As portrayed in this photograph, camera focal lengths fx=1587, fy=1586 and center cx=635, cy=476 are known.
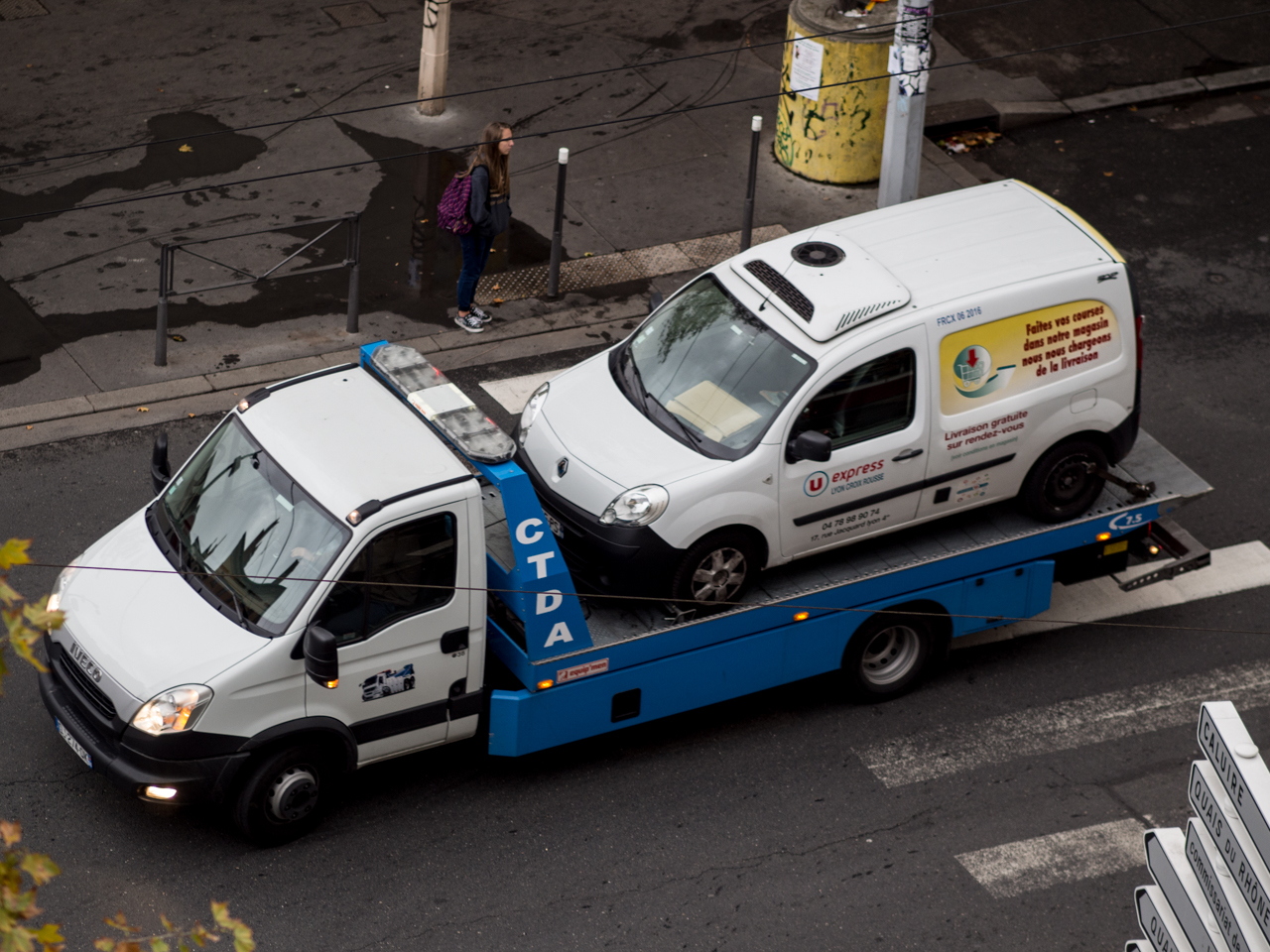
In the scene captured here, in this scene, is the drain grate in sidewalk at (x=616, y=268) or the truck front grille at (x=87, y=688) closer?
the truck front grille at (x=87, y=688)

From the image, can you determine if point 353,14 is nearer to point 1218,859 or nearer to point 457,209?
point 457,209

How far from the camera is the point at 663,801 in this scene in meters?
9.04

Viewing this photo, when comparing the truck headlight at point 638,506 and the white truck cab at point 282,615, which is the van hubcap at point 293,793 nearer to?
the white truck cab at point 282,615

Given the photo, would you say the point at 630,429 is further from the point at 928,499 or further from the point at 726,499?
the point at 928,499

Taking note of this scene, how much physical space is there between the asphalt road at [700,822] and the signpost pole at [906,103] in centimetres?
526

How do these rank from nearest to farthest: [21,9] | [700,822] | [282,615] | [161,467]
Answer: [282,615]
[161,467]
[700,822]
[21,9]

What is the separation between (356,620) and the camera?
802cm

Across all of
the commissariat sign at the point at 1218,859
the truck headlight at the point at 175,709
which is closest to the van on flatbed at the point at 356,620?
the truck headlight at the point at 175,709

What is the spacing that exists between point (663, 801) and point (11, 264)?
26.6 ft

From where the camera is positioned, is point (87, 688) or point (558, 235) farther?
point (558, 235)

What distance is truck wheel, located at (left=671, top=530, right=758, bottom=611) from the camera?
29.0 ft

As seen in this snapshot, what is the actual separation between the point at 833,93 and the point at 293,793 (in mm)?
9657

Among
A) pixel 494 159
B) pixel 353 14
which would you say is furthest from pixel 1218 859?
pixel 353 14

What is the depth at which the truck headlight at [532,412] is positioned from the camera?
31.2ft
